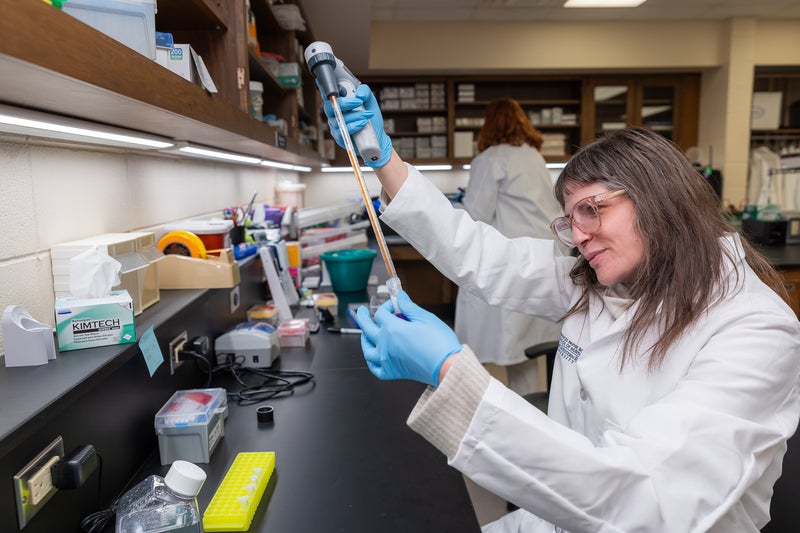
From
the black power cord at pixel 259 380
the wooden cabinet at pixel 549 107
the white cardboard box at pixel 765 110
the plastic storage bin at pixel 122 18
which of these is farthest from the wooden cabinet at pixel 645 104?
the plastic storage bin at pixel 122 18

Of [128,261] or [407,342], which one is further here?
[128,261]

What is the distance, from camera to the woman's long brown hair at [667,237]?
2.93ft

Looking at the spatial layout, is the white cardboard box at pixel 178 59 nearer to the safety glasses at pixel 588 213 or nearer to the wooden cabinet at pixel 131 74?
the wooden cabinet at pixel 131 74

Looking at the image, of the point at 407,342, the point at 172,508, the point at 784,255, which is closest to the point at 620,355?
the point at 407,342

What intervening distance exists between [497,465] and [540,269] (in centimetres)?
67

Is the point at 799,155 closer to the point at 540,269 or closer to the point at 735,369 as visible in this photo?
the point at 540,269

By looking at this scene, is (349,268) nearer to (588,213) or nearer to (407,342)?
(588,213)

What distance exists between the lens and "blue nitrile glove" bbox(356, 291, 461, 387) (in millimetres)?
766

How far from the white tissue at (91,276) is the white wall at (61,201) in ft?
0.35

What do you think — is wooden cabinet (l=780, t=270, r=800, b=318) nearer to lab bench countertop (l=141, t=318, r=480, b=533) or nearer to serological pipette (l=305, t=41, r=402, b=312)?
lab bench countertop (l=141, t=318, r=480, b=533)

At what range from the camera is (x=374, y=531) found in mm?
840

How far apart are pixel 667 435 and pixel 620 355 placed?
29 cm

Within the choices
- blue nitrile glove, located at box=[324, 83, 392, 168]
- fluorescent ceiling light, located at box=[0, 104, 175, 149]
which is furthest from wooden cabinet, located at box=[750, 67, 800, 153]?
fluorescent ceiling light, located at box=[0, 104, 175, 149]

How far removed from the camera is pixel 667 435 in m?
0.69
